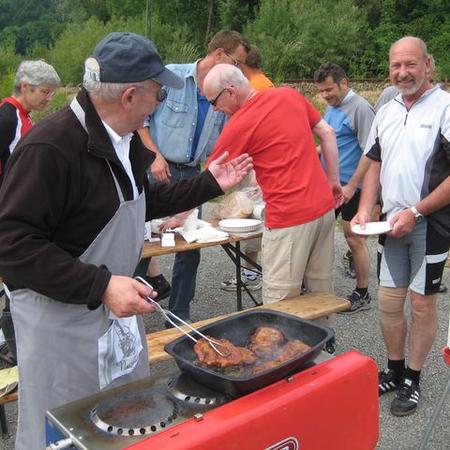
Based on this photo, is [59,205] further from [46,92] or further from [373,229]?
[46,92]

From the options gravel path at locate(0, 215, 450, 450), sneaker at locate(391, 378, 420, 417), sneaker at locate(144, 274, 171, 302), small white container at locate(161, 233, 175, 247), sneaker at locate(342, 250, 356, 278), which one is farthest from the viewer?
sneaker at locate(342, 250, 356, 278)

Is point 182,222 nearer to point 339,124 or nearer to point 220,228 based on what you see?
point 220,228

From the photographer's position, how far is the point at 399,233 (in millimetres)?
3045

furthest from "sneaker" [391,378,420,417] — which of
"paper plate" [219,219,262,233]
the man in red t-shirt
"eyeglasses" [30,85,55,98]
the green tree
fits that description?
the green tree

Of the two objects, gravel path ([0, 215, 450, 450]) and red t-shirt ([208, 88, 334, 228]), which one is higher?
red t-shirt ([208, 88, 334, 228])

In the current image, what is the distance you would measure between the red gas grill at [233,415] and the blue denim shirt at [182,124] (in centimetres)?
272

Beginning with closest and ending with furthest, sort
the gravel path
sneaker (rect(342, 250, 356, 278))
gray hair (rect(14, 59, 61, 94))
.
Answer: the gravel path → gray hair (rect(14, 59, 61, 94)) → sneaker (rect(342, 250, 356, 278))

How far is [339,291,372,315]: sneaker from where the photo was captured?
4699 millimetres

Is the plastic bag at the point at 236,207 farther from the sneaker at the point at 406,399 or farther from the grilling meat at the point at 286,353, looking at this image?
the grilling meat at the point at 286,353

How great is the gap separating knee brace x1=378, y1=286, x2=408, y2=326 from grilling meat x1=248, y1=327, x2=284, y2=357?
58.9 inches

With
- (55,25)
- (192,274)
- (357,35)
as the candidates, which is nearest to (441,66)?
(357,35)

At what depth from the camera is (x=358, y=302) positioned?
4.76 metres

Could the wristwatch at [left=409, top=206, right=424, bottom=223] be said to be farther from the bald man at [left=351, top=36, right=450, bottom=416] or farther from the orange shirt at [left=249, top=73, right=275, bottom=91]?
the orange shirt at [left=249, top=73, right=275, bottom=91]

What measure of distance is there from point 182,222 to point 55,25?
50.0 meters
